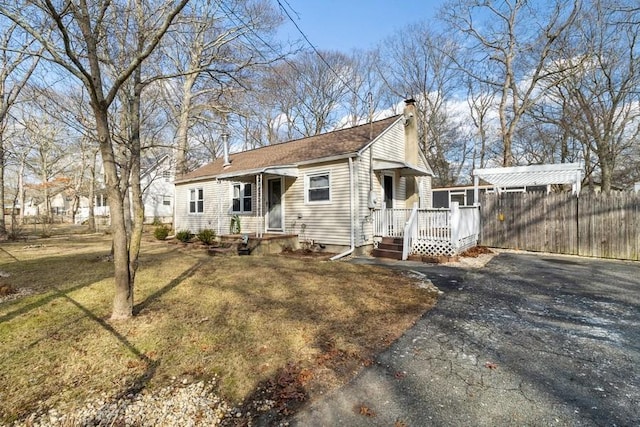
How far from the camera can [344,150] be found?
1045 centimetres

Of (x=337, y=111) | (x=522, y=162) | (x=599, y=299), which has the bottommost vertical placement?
(x=599, y=299)

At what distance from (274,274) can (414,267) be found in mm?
3616

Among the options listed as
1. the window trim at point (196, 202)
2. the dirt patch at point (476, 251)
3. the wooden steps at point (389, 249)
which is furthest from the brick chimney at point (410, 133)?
the window trim at point (196, 202)

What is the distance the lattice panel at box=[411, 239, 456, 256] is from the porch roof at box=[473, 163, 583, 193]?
4185 mm

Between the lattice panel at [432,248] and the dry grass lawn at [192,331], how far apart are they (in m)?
2.94

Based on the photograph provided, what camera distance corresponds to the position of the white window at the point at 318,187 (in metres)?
10.7

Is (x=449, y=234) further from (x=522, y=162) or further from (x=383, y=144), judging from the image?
(x=522, y=162)

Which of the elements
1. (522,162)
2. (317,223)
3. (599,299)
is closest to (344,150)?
(317,223)

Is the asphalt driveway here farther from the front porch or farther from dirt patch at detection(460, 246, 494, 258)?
dirt patch at detection(460, 246, 494, 258)

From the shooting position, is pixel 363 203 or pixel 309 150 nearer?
pixel 363 203

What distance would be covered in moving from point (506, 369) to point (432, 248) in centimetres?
648

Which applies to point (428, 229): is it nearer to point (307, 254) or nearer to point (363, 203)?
point (363, 203)

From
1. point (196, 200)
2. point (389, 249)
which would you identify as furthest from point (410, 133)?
point (196, 200)

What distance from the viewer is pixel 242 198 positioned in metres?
13.6
